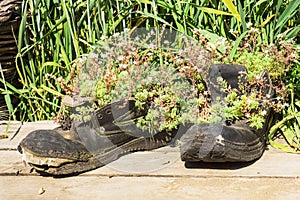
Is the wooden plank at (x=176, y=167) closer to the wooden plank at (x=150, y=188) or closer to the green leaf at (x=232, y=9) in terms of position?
the wooden plank at (x=150, y=188)

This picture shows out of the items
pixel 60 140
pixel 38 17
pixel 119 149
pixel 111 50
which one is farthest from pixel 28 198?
pixel 38 17

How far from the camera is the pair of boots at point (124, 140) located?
4.79 ft

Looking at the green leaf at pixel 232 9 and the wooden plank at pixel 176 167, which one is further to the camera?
the green leaf at pixel 232 9

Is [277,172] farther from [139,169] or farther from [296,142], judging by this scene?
[139,169]

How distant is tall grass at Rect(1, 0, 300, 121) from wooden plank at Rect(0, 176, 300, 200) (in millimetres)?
545

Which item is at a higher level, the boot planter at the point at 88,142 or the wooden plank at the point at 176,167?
the boot planter at the point at 88,142

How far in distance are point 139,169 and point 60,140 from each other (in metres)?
0.25

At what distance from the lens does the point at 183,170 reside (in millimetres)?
1555

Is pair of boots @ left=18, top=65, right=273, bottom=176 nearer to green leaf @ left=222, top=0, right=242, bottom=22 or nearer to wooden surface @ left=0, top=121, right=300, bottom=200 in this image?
wooden surface @ left=0, top=121, right=300, bottom=200

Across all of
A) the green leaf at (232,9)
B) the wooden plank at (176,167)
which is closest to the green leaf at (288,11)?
the green leaf at (232,9)

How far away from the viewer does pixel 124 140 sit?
1646 mm

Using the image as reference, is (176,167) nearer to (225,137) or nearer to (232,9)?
(225,137)

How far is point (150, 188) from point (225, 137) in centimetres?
26

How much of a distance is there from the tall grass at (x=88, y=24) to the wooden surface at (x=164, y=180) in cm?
49
